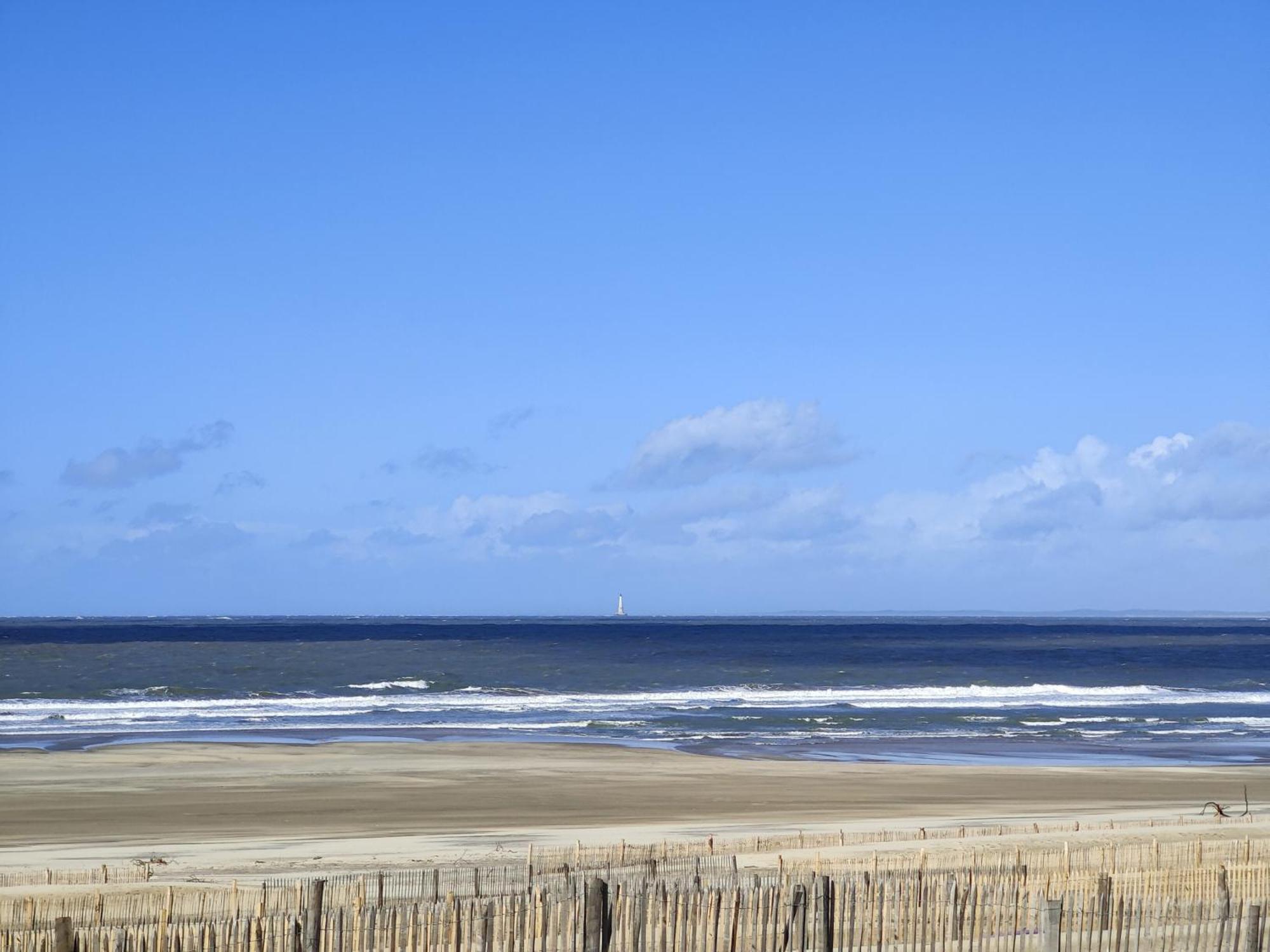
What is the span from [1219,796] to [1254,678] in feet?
187

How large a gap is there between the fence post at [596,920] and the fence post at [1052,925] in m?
3.67

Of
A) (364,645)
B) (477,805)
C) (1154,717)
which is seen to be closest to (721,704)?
(1154,717)

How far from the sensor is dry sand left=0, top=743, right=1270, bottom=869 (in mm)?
22516

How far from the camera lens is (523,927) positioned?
38.0ft

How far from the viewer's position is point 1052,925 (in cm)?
1101

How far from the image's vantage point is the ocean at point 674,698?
43438 millimetres

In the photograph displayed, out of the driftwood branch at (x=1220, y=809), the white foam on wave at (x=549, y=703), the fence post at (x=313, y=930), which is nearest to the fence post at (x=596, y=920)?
the fence post at (x=313, y=930)

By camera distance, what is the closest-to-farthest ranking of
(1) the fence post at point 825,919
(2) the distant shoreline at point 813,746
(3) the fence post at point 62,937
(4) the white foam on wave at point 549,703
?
(3) the fence post at point 62,937, (1) the fence post at point 825,919, (2) the distant shoreline at point 813,746, (4) the white foam on wave at point 549,703

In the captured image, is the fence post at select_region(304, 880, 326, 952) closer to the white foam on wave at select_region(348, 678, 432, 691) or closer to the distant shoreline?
the distant shoreline

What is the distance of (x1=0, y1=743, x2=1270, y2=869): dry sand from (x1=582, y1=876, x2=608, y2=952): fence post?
8963 millimetres

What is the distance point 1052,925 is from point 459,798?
19.5 m

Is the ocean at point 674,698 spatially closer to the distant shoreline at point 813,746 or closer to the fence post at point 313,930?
the distant shoreline at point 813,746

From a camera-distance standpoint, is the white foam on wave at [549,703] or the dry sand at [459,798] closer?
the dry sand at [459,798]

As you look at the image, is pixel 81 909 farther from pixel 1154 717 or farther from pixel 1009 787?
pixel 1154 717
